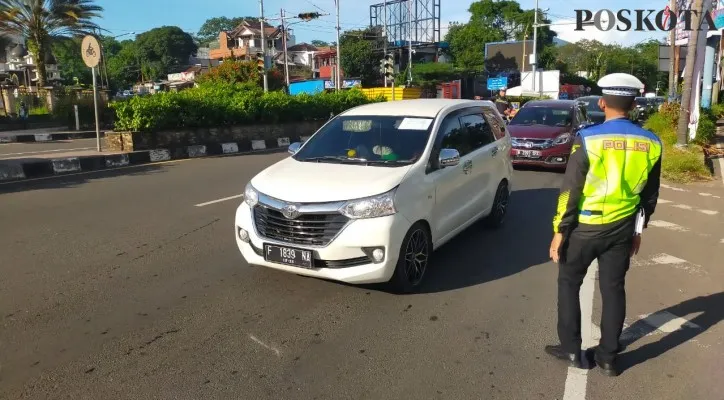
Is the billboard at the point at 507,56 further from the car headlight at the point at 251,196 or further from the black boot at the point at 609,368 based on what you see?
the black boot at the point at 609,368

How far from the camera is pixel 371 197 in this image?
442 centimetres

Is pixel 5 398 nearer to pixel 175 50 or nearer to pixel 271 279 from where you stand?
pixel 271 279

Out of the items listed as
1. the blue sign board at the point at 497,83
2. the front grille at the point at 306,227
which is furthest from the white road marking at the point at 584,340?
the blue sign board at the point at 497,83

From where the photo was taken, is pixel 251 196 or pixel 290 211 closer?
pixel 290 211

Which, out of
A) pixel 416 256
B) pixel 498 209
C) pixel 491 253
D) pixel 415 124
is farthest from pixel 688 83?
pixel 416 256

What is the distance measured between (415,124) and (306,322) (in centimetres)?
235

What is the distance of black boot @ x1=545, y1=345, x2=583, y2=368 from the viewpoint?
3.63 meters

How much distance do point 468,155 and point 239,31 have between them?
76.8 m

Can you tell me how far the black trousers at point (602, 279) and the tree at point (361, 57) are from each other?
5998 cm

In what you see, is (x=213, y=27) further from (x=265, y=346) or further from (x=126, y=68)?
(x=265, y=346)

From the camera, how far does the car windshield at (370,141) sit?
5270 mm

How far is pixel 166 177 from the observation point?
36.2 ft

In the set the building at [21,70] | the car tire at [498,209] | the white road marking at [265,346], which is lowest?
the white road marking at [265,346]

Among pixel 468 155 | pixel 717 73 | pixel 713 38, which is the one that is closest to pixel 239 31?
pixel 717 73
